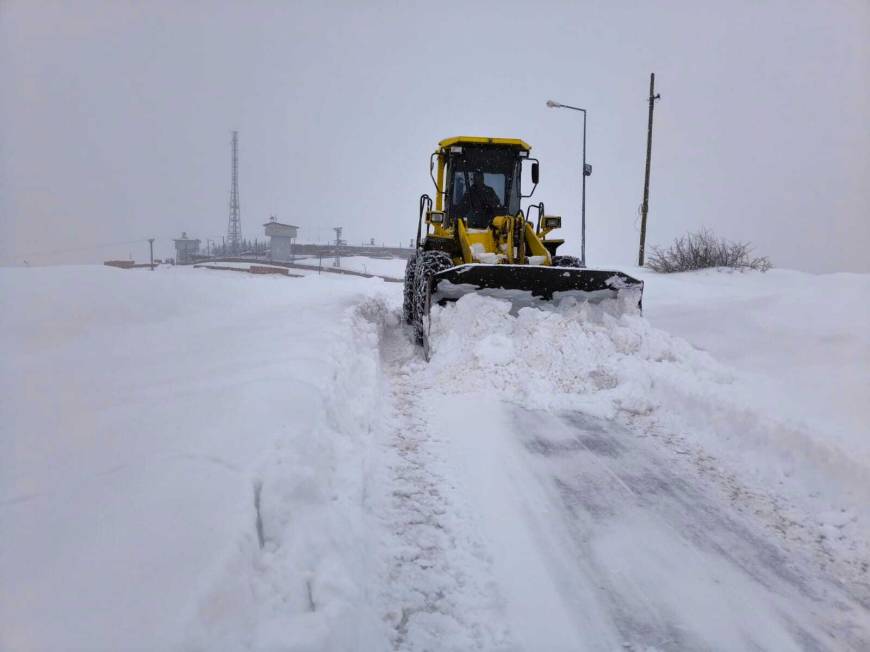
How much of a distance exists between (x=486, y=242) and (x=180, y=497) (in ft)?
22.0

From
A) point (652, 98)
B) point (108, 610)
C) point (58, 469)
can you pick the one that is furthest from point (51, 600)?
point (652, 98)

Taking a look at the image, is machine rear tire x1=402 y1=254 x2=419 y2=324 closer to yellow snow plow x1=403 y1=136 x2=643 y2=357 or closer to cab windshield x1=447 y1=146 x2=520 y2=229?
yellow snow plow x1=403 y1=136 x2=643 y2=357

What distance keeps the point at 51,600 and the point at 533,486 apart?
2597 mm

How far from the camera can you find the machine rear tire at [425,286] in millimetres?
6734

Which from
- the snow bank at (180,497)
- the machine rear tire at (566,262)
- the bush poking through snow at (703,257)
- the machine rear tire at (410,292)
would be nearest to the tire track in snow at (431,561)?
the snow bank at (180,497)

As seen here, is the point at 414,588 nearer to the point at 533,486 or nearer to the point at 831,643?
the point at 533,486

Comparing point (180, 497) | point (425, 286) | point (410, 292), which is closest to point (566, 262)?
point (410, 292)

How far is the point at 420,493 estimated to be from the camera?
3.26 meters

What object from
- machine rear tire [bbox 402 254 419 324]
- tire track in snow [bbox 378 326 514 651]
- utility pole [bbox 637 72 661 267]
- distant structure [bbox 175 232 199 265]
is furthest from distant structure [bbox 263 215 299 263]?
tire track in snow [bbox 378 326 514 651]

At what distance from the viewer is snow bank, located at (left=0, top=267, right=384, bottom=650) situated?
162cm

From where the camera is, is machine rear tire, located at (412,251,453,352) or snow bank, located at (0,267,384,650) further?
machine rear tire, located at (412,251,453,352)

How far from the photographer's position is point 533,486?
3400 millimetres

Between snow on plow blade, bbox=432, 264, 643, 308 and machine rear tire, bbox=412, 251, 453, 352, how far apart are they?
0.12 m

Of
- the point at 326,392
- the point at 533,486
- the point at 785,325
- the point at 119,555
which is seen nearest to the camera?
the point at 119,555
